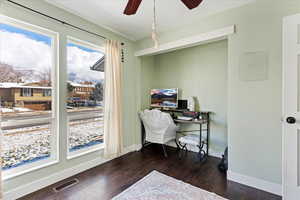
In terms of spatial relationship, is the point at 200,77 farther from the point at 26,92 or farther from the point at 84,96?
the point at 26,92

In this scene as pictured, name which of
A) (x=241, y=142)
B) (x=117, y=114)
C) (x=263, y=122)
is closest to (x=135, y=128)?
(x=117, y=114)

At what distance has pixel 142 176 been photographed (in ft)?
7.31

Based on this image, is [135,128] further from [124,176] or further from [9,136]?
[9,136]

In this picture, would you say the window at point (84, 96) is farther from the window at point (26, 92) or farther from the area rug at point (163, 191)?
the area rug at point (163, 191)

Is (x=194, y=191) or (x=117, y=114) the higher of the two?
(x=117, y=114)

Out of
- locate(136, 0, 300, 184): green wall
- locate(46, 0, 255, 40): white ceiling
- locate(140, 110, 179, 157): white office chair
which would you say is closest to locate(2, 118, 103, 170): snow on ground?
locate(140, 110, 179, 157): white office chair

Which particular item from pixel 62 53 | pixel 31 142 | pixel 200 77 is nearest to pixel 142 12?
pixel 62 53

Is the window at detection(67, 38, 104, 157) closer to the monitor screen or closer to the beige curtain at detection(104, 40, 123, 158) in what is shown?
the beige curtain at detection(104, 40, 123, 158)

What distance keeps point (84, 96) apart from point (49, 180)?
130 centimetres

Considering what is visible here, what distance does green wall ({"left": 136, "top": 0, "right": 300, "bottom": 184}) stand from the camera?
1816 mm

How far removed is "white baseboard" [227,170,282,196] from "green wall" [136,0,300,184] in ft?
0.16

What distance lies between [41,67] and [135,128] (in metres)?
2.11

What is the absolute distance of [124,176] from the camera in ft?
7.33

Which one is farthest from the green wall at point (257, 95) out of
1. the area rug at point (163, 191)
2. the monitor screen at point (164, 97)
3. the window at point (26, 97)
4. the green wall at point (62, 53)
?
the window at point (26, 97)
